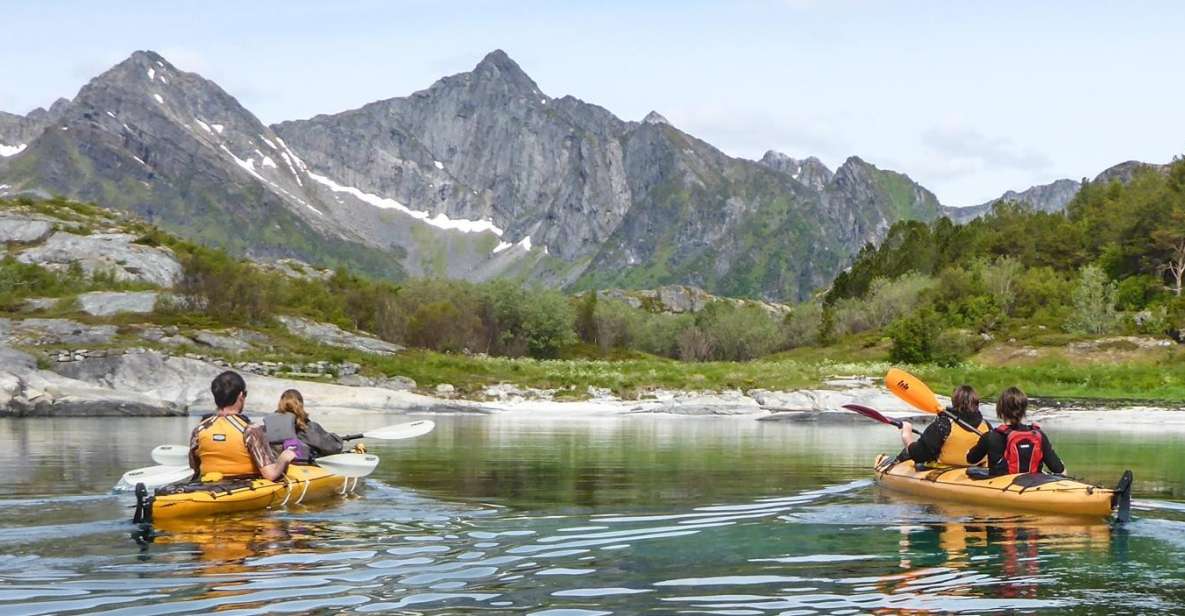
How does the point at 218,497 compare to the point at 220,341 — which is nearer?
the point at 218,497

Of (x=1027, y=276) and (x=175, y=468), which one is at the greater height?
(x=1027, y=276)

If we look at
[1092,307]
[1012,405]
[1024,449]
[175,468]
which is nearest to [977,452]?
[1024,449]

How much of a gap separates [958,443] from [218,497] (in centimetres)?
1269

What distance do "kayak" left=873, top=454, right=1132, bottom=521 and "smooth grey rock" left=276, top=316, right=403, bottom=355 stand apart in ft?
212

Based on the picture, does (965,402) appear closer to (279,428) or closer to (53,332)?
(279,428)

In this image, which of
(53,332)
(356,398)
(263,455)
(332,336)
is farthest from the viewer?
(332,336)

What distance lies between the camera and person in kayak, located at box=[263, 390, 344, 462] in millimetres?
19438

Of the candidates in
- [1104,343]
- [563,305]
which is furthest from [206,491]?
[563,305]

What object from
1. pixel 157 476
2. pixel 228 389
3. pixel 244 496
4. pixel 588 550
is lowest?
pixel 588 550

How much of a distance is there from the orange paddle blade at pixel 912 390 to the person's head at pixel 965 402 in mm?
3319

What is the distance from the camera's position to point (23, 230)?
393 ft

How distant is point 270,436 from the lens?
1939cm

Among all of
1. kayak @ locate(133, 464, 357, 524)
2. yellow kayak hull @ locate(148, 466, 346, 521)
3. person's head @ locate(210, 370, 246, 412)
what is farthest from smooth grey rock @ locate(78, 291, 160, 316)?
person's head @ locate(210, 370, 246, 412)

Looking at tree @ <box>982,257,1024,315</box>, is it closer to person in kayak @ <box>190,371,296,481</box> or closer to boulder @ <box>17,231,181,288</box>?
boulder @ <box>17,231,181,288</box>
